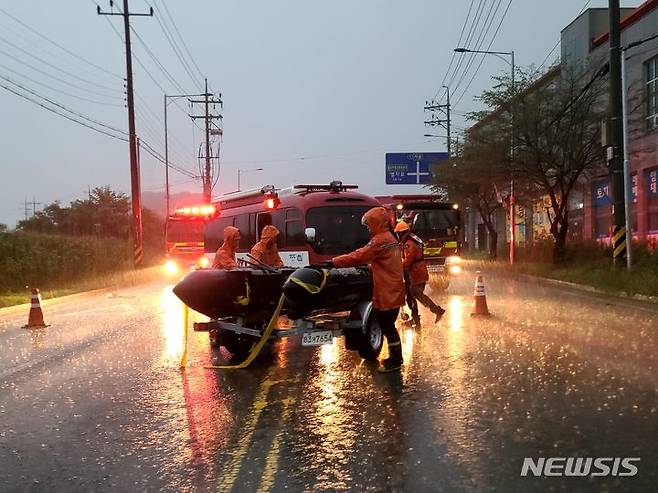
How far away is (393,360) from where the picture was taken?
7742mm

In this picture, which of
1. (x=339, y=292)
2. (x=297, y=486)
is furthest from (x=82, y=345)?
(x=297, y=486)

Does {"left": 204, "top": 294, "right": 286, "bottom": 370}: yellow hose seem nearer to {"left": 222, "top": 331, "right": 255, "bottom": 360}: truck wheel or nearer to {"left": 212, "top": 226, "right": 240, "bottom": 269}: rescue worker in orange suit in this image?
{"left": 222, "top": 331, "right": 255, "bottom": 360}: truck wheel

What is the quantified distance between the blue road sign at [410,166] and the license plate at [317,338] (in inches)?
1340

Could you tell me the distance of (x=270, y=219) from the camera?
13.9 m

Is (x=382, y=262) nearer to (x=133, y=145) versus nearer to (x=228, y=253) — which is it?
(x=228, y=253)

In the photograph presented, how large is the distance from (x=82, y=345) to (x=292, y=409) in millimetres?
5599

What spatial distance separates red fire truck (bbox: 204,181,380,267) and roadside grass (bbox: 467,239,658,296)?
8.58 metres

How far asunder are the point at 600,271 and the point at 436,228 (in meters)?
5.47

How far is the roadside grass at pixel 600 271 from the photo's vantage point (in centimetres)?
1731

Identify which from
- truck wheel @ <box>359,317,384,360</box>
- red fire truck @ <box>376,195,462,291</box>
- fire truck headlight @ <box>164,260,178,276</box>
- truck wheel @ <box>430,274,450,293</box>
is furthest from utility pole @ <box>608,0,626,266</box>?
fire truck headlight @ <box>164,260,178,276</box>

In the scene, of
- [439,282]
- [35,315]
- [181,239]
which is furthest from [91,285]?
[439,282]

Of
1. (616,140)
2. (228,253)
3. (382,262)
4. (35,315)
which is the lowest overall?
(35,315)

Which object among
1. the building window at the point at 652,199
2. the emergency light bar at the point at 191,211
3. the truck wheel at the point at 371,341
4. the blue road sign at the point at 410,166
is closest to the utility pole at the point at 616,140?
the building window at the point at 652,199

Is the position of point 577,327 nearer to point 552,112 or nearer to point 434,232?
point 434,232
